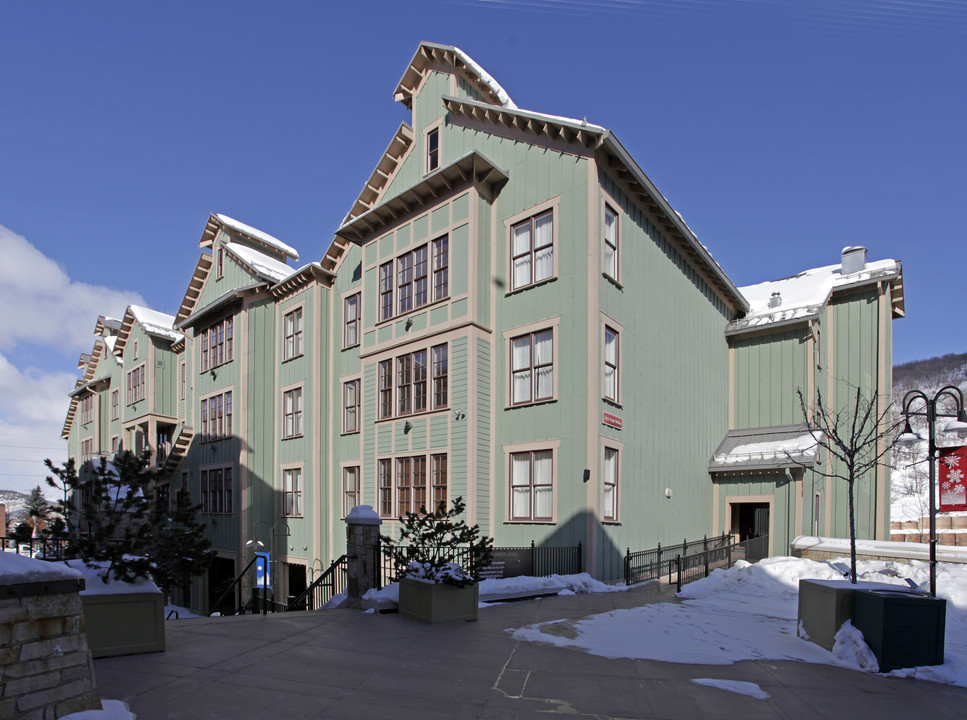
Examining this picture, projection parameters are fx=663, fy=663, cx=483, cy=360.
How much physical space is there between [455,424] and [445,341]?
250 cm

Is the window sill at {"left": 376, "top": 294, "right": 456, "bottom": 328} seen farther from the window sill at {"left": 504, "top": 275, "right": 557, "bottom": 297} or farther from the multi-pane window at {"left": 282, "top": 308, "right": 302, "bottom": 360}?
the multi-pane window at {"left": 282, "top": 308, "right": 302, "bottom": 360}

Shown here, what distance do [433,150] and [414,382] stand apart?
8079 mm

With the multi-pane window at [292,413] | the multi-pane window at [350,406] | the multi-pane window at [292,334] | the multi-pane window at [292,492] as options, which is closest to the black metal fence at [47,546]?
the multi-pane window at [292,492]

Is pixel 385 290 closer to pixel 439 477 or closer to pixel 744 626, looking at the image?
pixel 439 477

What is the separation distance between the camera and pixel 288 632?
969 centimetres

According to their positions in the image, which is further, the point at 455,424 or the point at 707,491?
the point at 707,491

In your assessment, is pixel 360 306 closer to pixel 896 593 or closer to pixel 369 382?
pixel 369 382

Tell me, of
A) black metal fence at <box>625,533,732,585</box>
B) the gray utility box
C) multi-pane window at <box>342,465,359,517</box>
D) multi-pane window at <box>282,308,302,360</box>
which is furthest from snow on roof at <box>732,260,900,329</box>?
the gray utility box

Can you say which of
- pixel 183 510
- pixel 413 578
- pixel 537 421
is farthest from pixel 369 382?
pixel 183 510

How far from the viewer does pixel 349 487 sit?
2448 cm

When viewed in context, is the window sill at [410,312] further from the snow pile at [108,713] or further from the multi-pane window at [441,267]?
the snow pile at [108,713]

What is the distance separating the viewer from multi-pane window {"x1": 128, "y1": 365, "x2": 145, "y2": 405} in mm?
37344

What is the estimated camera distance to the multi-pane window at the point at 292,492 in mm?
26234

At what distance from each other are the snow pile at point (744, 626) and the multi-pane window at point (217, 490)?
2099 cm
